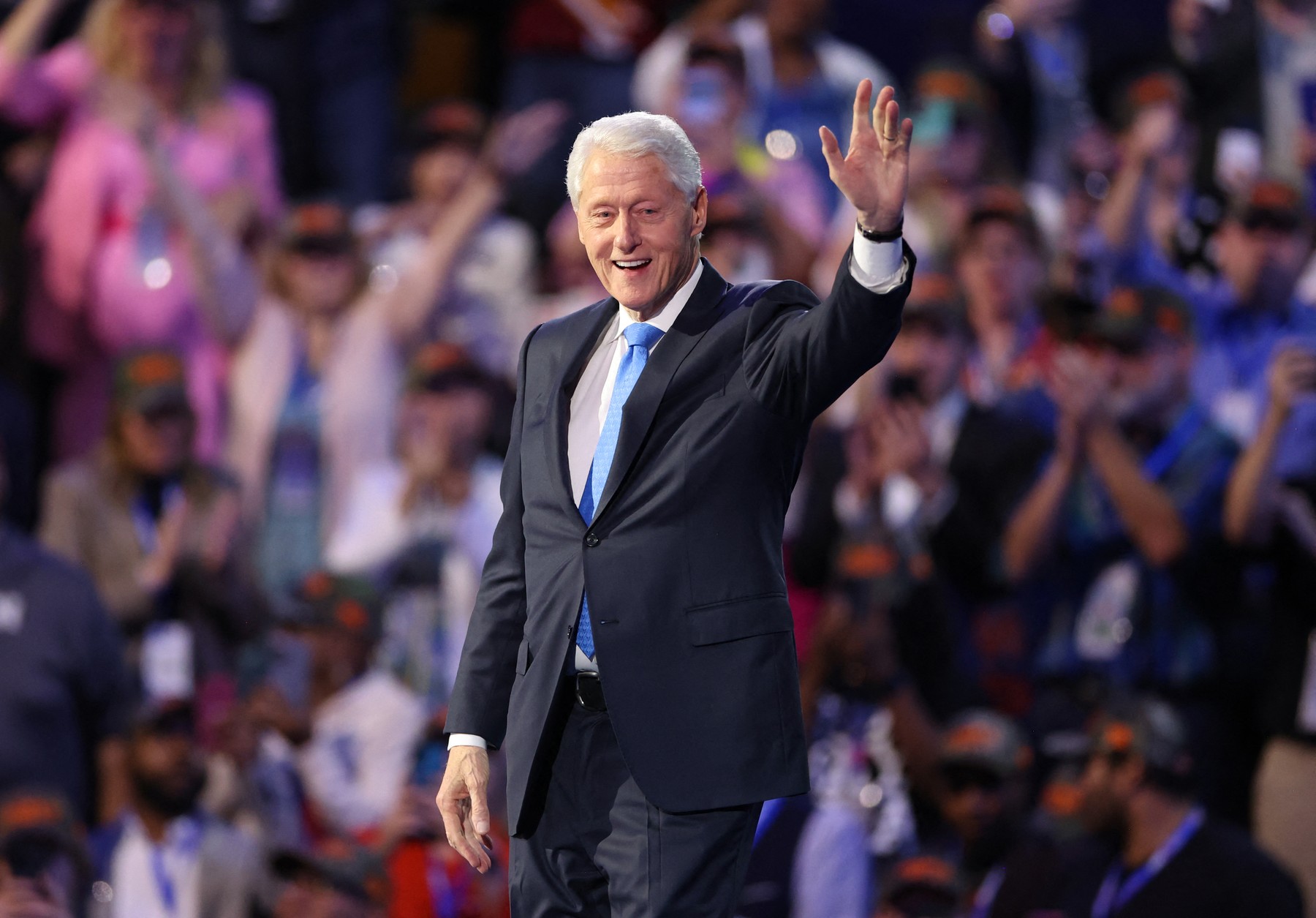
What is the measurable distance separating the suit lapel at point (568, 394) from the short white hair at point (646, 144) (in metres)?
0.19

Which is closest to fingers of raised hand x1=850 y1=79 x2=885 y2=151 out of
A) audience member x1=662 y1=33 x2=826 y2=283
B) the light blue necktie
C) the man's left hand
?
the man's left hand

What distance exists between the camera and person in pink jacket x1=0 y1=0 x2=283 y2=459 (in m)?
5.95

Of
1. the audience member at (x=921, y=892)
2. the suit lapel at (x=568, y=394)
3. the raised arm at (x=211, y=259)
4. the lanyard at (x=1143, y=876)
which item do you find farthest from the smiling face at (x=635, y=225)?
the raised arm at (x=211, y=259)

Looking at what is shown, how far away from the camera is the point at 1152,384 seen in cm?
555

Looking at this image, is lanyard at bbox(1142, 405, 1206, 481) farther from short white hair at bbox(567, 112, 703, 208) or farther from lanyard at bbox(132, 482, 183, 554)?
short white hair at bbox(567, 112, 703, 208)

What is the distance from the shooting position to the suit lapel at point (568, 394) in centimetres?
235

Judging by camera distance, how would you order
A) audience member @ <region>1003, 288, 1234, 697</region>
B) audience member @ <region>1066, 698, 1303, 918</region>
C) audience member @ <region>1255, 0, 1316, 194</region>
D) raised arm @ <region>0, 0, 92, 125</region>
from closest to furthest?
audience member @ <region>1066, 698, 1303, 918</region>
audience member @ <region>1003, 288, 1234, 697</region>
raised arm @ <region>0, 0, 92, 125</region>
audience member @ <region>1255, 0, 1316, 194</region>

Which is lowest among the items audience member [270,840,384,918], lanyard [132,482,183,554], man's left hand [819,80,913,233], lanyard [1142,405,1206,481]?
audience member [270,840,384,918]

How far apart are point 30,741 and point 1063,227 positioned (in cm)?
371

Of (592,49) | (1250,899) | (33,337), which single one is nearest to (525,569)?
(1250,899)

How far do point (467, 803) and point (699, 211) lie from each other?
0.84 m

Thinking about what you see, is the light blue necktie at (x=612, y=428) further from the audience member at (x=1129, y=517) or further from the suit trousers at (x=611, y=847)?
the audience member at (x=1129, y=517)

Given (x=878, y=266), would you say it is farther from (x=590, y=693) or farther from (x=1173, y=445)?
(x=1173, y=445)

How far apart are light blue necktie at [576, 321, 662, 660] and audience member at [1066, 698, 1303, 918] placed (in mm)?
3006
